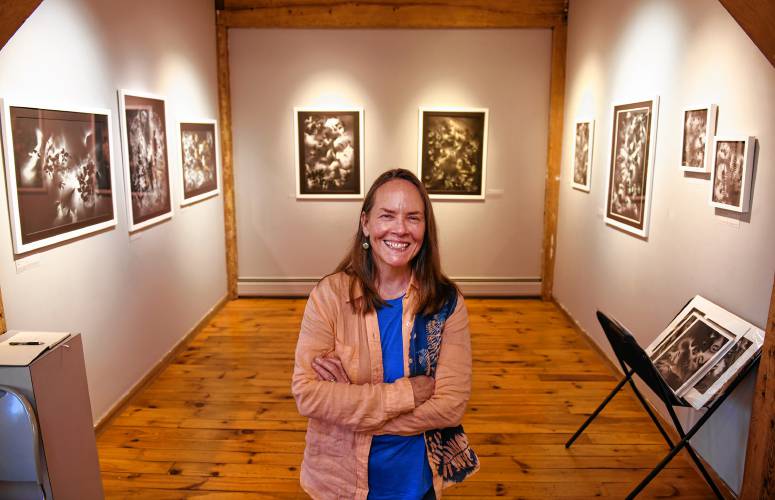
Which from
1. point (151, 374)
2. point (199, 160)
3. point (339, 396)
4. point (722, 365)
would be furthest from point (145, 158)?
Result: point (722, 365)

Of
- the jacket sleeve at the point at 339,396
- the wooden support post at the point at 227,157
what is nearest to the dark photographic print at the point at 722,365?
the jacket sleeve at the point at 339,396

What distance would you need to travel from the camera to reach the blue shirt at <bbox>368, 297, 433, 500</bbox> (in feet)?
5.97

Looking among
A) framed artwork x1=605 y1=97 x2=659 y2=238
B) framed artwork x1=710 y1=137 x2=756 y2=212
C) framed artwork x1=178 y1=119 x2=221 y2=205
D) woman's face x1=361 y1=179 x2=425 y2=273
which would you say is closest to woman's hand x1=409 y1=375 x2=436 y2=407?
woman's face x1=361 y1=179 x2=425 y2=273

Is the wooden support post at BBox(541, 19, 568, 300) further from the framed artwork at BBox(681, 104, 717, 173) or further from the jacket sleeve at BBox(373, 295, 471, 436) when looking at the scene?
the jacket sleeve at BBox(373, 295, 471, 436)

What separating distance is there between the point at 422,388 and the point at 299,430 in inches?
97.0

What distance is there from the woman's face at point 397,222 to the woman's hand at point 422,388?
354 millimetres

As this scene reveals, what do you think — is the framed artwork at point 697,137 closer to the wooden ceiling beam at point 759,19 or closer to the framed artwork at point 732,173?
the framed artwork at point 732,173

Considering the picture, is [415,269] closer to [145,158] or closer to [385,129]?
[145,158]

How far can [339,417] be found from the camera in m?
1.76

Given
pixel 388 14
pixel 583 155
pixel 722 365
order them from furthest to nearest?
1. pixel 388 14
2. pixel 583 155
3. pixel 722 365

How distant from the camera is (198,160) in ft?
19.7

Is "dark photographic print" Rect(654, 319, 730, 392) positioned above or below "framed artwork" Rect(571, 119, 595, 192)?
below

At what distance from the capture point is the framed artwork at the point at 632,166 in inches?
173

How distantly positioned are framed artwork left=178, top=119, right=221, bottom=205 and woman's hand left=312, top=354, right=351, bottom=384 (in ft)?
13.6
